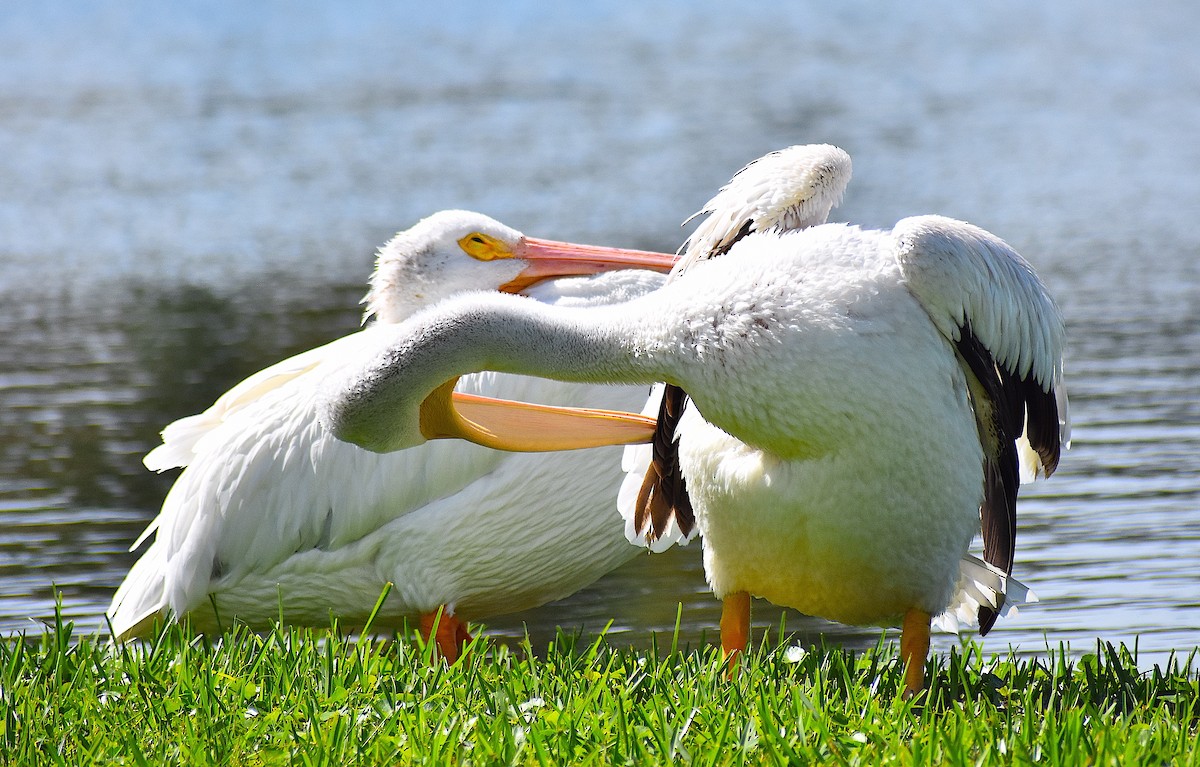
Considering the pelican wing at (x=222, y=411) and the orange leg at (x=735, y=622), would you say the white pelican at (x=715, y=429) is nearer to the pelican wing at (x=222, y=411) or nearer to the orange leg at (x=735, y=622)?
the orange leg at (x=735, y=622)

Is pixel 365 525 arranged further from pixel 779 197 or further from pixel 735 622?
pixel 779 197

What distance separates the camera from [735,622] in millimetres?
4543

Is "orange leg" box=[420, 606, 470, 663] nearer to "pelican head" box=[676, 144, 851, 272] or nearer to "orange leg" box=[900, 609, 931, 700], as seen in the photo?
"pelican head" box=[676, 144, 851, 272]

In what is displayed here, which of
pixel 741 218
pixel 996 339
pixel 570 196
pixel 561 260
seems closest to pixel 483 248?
pixel 561 260

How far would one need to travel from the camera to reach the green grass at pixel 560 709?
3.57 metres

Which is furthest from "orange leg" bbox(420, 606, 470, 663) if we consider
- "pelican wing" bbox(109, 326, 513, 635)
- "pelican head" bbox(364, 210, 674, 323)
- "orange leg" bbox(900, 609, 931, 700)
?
"orange leg" bbox(900, 609, 931, 700)

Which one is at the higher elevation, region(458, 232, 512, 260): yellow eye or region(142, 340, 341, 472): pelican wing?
region(458, 232, 512, 260): yellow eye

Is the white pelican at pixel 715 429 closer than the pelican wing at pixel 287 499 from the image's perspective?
Yes

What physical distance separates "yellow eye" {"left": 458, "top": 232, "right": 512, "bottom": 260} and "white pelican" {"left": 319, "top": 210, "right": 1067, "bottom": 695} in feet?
5.90

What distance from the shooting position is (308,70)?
86.3 feet

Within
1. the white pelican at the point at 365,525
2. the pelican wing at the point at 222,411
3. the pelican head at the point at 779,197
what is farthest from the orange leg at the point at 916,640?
the pelican wing at the point at 222,411

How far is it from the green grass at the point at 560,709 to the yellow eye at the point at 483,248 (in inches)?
68.5

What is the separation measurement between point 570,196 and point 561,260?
9477 mm

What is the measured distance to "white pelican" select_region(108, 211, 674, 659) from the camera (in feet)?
17.4
